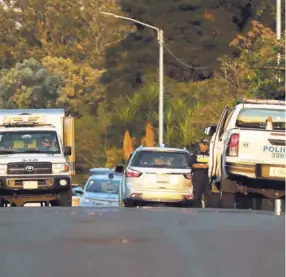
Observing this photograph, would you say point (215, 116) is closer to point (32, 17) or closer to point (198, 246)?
point (198, 246)

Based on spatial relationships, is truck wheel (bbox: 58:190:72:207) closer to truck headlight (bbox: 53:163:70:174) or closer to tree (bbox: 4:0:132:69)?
truck headlight (bbox: 53:163:70:174)

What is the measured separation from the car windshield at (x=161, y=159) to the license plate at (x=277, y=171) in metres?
3.82

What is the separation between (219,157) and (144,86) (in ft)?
95.7

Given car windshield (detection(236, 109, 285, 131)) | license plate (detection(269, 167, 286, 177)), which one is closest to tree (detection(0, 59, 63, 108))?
car windshield (detection(236, 109, 285, 131))

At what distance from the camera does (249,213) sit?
14.2 metres

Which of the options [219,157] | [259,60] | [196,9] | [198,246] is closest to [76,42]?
[196,9]

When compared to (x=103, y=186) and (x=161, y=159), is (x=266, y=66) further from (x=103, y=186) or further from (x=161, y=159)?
(x=103, y=186)

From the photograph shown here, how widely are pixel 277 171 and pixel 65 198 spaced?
17.9 ft

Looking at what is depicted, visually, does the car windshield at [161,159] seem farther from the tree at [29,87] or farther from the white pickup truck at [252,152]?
the tree at [29,87]

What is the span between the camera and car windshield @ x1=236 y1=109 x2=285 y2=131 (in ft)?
60.0

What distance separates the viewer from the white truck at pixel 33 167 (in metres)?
19.9

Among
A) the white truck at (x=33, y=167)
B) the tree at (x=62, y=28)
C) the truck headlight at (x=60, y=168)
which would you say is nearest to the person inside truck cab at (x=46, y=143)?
the white truck at (x=33, y=167)

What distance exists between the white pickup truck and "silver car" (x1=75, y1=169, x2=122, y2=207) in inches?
234

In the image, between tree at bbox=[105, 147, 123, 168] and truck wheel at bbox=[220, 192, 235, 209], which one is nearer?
truck wheel at bbox=[220, 192, 235, 209]
